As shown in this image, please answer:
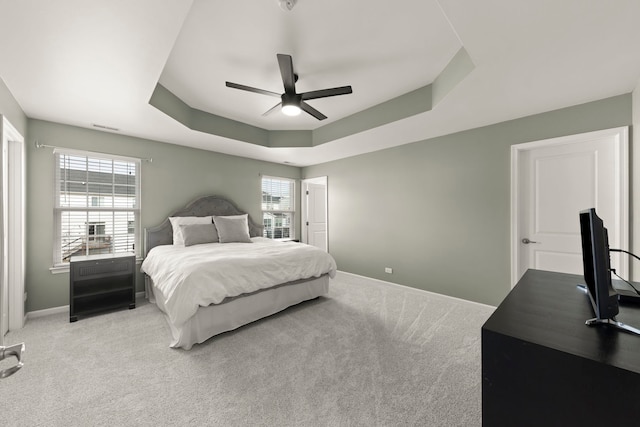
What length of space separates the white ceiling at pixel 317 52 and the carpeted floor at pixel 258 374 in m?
2.41

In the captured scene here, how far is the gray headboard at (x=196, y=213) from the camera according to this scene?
3.80m

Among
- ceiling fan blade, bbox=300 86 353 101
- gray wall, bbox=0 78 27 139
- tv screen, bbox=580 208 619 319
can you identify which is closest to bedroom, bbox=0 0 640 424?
gray wall, bbox=0 78 27 139

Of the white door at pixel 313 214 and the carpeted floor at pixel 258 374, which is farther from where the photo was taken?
the white door at pixel 313 214

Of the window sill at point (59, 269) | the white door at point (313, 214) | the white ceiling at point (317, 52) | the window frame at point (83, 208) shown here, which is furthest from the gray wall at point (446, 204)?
the window sill at point (59, 269)

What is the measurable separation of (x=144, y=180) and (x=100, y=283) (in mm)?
1551

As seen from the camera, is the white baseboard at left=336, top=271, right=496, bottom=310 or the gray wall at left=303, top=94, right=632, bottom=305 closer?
the gray wall at left=303, top=94, right=632, bottom=305

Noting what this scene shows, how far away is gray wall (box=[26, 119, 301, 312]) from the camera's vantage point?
10.0 ft

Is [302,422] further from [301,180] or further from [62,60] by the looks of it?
[301,180]

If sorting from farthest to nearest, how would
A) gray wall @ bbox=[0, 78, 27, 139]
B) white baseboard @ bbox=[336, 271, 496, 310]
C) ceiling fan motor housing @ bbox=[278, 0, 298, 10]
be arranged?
1. white baseboard @ bbox=[336, 271, 496, 310]
2. gray wall @ bbox=[0, 78, 27, 139]
3. ceiling fan motor housing @ bbox=[278, 0, 298, 10]

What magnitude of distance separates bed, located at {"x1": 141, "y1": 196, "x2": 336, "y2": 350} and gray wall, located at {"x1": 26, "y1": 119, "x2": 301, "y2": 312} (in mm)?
373

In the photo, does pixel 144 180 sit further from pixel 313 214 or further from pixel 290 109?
pixel 313 214

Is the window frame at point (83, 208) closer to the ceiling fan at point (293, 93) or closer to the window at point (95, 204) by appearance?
the window at point (95, 204)

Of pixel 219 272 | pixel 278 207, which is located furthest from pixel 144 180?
pixel 278 207

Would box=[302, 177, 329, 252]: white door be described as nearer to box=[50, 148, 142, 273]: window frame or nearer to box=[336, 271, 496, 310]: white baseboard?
box=[336, 271, 496, 310]: white baseboard
